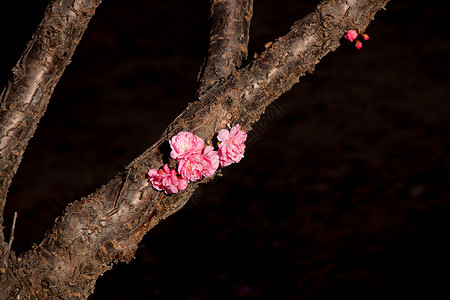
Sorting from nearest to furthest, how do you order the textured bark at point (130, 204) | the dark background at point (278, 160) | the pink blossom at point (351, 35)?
1. the textured bark at point (130, 204)
2. the pink blossom at point (351, 35)
3. the dark background at point (278, 160)

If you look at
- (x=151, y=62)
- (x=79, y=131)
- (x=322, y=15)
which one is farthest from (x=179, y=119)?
(x=151, y=62)

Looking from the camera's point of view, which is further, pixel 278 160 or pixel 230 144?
pixel 278 160

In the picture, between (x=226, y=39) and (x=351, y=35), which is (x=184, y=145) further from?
(x=351, y=35)

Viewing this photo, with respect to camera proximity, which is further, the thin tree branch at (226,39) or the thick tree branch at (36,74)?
the thin tree branch at (226,39)

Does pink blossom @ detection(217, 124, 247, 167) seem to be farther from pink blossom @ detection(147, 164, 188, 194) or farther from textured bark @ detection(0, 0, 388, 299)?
pink blossom @ detection(147, 164, 188, 194)

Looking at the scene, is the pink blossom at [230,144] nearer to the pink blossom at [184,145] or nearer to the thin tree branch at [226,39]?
the pink blossom at [184,145]

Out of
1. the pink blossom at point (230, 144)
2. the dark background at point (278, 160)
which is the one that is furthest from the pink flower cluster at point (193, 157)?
the dark background at point (278, 160)

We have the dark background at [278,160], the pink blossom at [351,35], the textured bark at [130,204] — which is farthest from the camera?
the dark background at [278,160]

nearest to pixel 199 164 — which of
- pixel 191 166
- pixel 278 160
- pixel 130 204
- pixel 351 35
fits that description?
pixel 191 166
